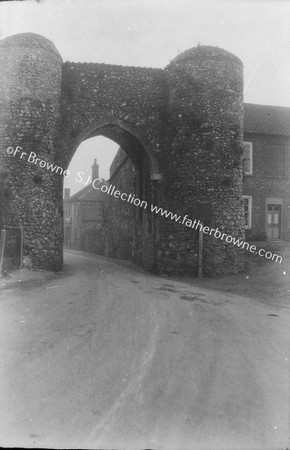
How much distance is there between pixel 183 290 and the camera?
10.8m

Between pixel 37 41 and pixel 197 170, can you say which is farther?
pixel 197 170

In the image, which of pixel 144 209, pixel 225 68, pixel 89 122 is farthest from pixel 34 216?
pixel 225 68

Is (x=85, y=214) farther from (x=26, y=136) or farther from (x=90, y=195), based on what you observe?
(x=26, y=136)

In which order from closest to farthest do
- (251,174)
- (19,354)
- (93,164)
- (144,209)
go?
1. (19,354)
2. (144,209)
3. (251,174)
4. (93,164)

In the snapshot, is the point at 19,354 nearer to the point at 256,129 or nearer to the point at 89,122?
the point at 89,122

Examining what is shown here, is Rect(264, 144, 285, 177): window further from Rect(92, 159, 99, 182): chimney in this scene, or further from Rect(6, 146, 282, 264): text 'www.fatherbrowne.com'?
Rect(92, 159, 99, 182): chimney

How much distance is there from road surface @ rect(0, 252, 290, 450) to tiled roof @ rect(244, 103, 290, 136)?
16.6m

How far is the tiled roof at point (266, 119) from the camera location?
22.8 metres

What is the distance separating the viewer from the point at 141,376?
461 centimetres

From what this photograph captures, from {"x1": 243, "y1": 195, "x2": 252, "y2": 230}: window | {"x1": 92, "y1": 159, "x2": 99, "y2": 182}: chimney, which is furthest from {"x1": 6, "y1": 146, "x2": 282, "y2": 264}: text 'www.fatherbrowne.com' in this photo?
{"x1": 92, "y1": 159, "x2": 99, "y2": 182}: chimney

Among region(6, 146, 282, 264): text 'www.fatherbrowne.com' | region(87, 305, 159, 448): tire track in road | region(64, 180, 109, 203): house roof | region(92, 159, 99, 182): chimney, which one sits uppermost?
region(92, 159, 99, 182): chimney

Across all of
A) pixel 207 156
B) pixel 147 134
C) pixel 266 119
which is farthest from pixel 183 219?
pixel 266 119

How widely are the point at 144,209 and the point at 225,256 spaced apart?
4.19 meters

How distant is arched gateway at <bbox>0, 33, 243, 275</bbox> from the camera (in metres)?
13.3
